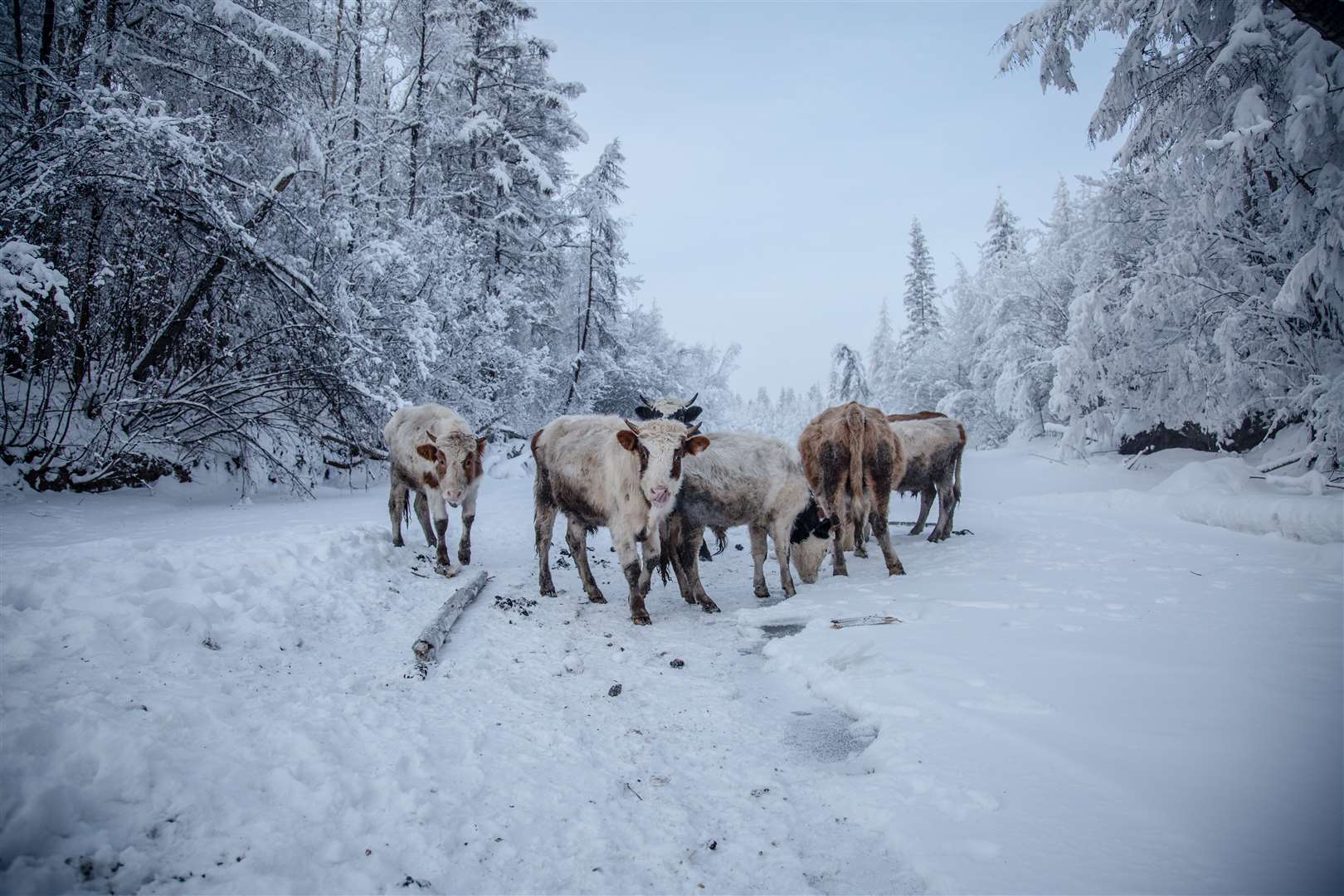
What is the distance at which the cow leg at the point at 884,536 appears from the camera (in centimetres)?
734

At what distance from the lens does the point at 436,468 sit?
736 cm

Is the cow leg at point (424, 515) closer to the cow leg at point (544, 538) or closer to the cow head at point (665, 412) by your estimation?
the cow leg at point (544, 538)

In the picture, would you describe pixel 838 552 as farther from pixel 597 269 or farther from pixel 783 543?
pixel 597 269

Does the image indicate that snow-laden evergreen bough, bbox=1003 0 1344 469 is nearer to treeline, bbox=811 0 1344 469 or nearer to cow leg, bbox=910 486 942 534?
treeline, bbox=811 0 1344 469

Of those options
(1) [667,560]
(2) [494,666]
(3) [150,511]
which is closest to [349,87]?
(3) [150,511]

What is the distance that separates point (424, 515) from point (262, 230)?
5.80m

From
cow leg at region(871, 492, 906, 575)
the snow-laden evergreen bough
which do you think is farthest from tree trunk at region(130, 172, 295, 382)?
the snow-laden evergreen bough

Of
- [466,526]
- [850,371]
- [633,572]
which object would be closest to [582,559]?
[633,572]

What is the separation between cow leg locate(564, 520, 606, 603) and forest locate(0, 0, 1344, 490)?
275 centimetres

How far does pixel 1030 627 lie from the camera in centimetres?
436

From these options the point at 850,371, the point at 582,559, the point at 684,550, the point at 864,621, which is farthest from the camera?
the point at 850,371

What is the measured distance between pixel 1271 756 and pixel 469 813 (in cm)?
335

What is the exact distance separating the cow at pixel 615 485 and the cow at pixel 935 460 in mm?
5059

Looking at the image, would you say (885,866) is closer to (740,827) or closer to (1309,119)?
(740,827)
